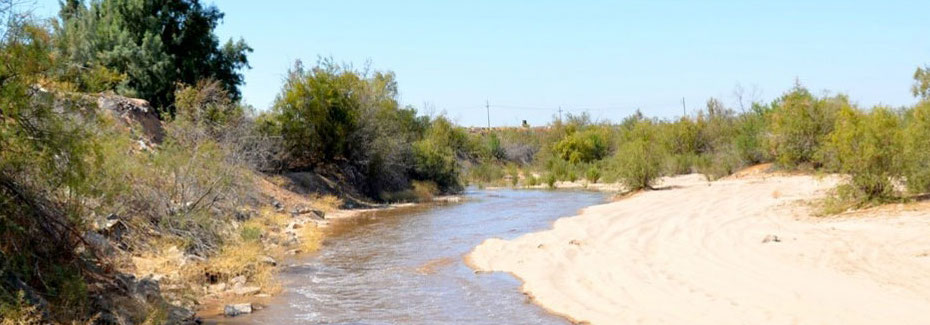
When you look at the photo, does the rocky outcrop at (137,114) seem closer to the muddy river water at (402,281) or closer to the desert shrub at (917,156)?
the muddy river water at (402,281)

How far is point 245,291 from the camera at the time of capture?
41.2 feet

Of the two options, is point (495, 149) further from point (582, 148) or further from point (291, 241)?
point (291, 241)

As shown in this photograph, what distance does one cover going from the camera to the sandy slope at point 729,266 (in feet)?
33.1

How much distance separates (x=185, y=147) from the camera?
17.9 metres

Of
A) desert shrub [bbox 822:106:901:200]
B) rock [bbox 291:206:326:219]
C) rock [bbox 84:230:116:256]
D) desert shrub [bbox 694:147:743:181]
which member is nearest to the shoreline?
rock [bbox 291:206:326:219]

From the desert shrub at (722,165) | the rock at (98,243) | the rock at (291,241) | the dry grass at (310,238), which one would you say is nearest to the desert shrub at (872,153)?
the dry grass at (310,238)

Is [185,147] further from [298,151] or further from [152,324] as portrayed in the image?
[298,151]

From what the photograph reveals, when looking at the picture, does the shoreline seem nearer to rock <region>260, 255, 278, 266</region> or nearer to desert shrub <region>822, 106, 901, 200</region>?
rock <region>260, 255, 278, 266</region>

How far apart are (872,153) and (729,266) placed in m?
7.84

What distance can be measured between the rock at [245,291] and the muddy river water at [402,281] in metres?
0.44

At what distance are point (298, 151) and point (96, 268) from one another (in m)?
22.7

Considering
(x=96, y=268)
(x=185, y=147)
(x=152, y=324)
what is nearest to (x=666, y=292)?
(x=152, y=324)

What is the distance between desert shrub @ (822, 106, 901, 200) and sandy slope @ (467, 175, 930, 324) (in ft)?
4.41

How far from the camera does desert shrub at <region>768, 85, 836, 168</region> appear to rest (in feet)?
109
